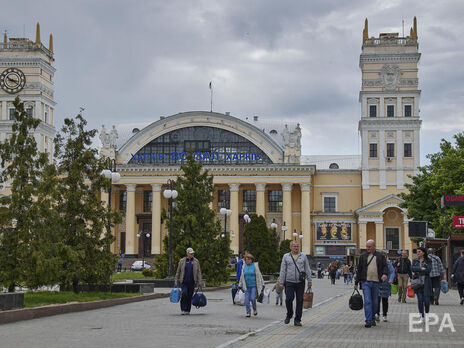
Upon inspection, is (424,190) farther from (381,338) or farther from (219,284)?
(381,338)

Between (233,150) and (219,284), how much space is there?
53.7m

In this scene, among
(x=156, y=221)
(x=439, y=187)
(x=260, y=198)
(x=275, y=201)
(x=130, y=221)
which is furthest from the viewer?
(x=275, y=201)

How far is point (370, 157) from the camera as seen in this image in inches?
3605

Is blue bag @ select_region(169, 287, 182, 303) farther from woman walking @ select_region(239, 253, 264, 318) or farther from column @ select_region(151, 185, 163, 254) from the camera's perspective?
column @ select_region(151, 185, 163, 254)

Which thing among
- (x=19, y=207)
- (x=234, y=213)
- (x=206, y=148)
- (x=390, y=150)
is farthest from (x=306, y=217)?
(x=19, y=207)

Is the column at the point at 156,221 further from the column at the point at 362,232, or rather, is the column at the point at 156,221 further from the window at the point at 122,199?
the column at the point at 362,232

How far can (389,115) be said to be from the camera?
91.0 meters

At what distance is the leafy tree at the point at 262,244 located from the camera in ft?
181

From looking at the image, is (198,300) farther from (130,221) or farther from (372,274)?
(130,221)

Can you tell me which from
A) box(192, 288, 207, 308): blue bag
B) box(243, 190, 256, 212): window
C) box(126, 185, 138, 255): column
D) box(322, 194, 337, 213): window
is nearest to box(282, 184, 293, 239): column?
box(322, 194, 337, 213): window

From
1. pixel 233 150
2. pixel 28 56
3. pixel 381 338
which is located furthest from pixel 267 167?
pixel 381 338

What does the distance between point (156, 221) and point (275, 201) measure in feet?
51.7

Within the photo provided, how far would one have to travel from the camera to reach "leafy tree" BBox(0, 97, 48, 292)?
20438 mm

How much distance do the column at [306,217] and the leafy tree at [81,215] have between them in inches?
2582
